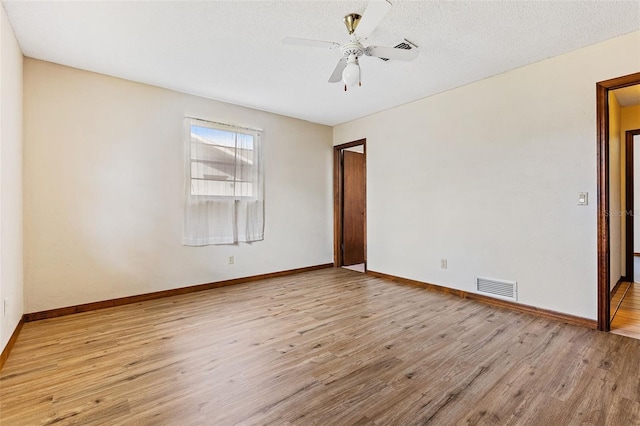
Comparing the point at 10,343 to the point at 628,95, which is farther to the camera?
the point at 628,95

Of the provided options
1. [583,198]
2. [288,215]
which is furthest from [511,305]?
[288,215]

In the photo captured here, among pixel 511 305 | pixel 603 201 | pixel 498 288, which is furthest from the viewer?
pixel 498 288

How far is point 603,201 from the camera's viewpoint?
8.55 feet

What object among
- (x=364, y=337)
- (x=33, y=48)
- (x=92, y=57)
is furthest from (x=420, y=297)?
(x=33, y=48)

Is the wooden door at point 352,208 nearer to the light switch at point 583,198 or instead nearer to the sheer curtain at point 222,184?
the sheer curtain at point 222,184

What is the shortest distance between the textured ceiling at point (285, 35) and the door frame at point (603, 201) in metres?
0.47

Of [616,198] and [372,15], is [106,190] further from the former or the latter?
[616,198]

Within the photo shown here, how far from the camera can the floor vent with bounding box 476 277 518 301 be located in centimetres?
318

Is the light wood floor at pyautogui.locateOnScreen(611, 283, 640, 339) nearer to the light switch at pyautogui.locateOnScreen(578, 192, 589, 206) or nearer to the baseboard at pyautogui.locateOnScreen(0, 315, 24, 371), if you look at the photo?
the light switch at pyautogui.locateOnScreen(578, 192, 589, 206)

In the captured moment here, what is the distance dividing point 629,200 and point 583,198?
1.96 m

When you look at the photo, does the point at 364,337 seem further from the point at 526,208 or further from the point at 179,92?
the point at 179,92

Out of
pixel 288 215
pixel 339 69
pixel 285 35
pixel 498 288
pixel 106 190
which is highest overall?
pixel 285 35

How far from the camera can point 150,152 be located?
3.56 m

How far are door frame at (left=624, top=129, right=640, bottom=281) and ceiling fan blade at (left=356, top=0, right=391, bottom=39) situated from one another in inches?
155
